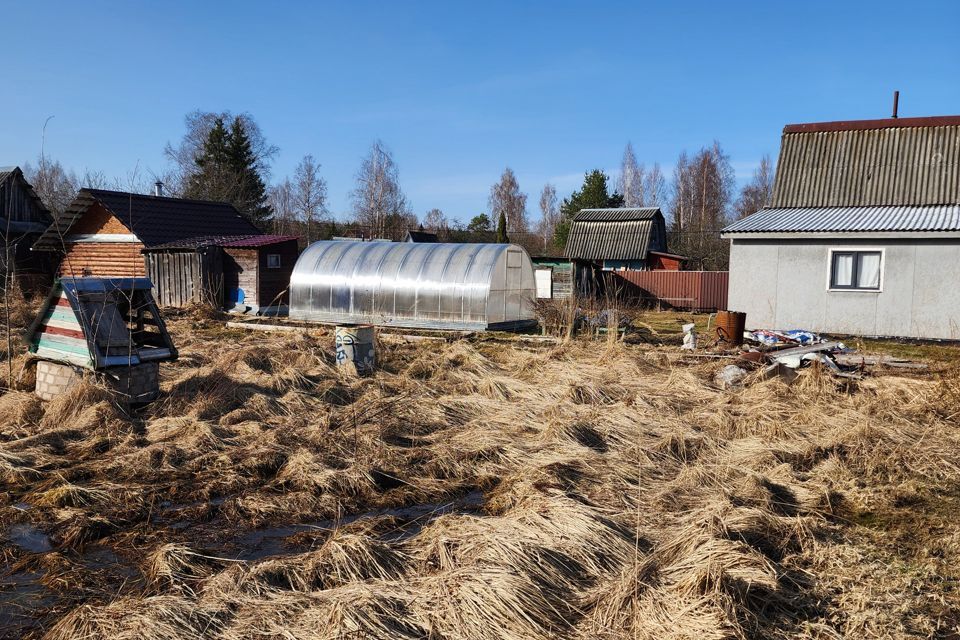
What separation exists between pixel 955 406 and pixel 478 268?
11537 mm

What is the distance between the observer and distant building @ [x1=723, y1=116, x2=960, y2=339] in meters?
15.4

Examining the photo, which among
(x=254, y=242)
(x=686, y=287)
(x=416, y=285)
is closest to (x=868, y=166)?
(x=686, y=287)

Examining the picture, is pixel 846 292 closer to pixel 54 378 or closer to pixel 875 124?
pixel 875 124

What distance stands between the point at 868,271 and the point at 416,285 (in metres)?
11.1

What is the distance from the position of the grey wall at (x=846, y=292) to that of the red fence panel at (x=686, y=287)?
364 inches

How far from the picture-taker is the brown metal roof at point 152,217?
2330 cm

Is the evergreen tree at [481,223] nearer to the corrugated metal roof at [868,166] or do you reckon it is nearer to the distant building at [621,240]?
the distant building at [621,240]

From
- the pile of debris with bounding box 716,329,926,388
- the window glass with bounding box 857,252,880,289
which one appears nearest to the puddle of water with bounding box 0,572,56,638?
the pile of debris with bounding box 716,329,926,388

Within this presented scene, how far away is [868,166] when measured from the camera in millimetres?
18484

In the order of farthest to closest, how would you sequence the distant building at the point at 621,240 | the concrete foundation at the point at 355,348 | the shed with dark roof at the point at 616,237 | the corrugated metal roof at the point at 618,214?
the corrugated metal roof at the point at 618,214
the shed with dark roof at the point at 616,237
the distant building at the point at 621,240
the concrete foundation at the point at 355,348

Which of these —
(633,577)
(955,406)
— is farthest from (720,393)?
(633,577)

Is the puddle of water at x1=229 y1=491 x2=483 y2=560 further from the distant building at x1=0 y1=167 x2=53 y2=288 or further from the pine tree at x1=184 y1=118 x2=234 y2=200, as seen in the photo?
the pine tree at x1=184 y1=118 x2=234 y2=200

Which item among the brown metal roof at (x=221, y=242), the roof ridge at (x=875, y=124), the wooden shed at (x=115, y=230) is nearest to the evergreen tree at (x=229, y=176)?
the wooden shed at (x=115, y=230)

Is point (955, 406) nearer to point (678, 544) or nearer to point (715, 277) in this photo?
point (678, 544)
